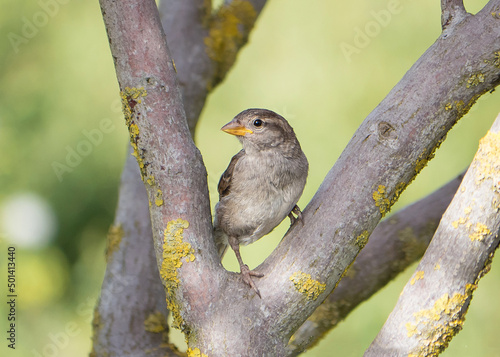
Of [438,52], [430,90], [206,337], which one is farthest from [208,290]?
[438,52]

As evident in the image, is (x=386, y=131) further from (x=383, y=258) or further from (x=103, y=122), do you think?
(x=103, y=122)

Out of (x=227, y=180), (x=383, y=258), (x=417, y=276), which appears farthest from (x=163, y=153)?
(x=383, y=258)

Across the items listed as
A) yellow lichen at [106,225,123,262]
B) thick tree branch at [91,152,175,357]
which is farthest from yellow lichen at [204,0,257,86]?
yellow lichen at [106,225,123,262]

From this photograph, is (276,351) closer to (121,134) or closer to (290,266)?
(290,266)

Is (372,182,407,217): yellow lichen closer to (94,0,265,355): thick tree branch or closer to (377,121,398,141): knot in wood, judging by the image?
(377,121,398,141): knot in wood

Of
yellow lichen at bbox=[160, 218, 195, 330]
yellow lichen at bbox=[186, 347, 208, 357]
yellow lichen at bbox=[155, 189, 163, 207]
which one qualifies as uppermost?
yellow lichen at bbox=[155, 189, 163, 207]

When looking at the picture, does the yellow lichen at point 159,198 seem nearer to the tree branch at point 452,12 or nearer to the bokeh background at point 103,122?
the tree branch at point 452,12

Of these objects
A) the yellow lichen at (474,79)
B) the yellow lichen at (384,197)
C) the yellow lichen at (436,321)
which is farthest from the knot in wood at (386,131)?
the yellow lichen at (436,321)

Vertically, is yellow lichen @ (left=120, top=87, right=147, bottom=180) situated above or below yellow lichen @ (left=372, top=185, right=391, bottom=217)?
above
